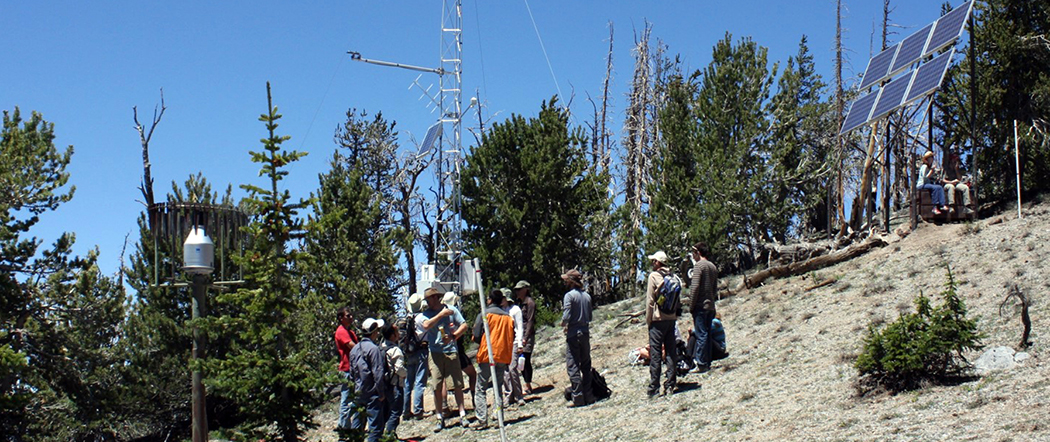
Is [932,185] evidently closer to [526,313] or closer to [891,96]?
[891,96]

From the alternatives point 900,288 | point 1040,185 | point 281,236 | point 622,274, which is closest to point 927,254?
point 900,288

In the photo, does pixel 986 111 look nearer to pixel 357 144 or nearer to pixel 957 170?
pixel 957 170

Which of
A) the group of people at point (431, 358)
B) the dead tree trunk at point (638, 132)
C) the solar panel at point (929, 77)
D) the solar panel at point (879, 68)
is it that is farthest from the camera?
the dead tree trunk at point (638, 132)

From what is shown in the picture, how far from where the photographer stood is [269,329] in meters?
8.87

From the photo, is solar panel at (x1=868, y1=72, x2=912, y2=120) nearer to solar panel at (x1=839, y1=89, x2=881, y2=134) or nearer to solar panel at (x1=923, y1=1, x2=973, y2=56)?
solar panel at (x1=839, y1=89, x2=881, y2=134)

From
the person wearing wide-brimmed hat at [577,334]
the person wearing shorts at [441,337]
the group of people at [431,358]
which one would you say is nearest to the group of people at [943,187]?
the group of people at [431,358]

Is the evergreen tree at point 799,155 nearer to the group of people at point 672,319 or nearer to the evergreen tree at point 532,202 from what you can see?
the evergreen tree at point 532,202

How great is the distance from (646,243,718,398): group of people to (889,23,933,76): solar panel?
42.3ft

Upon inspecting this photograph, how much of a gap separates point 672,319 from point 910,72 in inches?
560

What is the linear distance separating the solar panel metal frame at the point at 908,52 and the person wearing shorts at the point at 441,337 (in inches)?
601

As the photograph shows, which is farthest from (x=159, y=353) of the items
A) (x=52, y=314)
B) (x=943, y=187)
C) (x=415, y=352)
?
(x=943, y=187)

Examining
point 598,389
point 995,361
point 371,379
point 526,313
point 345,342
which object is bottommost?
point 598,389

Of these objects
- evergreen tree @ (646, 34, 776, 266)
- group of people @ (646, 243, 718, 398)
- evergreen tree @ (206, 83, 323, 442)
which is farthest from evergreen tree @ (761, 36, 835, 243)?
evergreen tree @ (206, 83, 323, 442)

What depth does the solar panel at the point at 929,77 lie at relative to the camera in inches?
842
